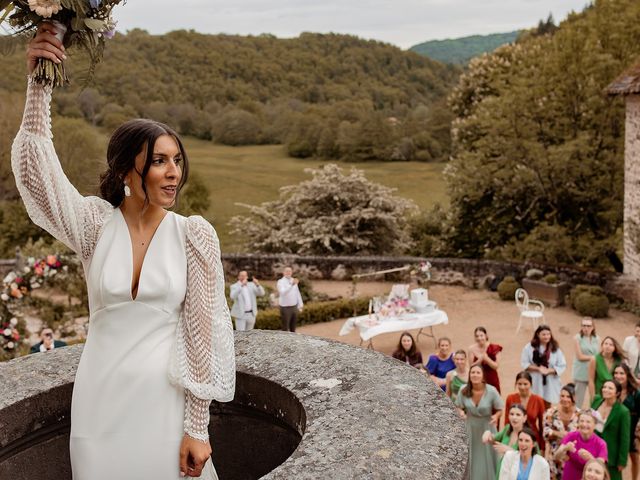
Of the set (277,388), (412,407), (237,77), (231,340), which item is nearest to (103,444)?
(231,340)

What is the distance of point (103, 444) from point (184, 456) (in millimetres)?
296

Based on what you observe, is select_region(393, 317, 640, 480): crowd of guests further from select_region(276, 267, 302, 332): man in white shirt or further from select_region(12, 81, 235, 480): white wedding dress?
select_region(276, 267, 302, 332): man in white shirt

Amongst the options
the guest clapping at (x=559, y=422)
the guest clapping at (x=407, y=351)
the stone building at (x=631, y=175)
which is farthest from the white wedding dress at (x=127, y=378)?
the stone building at (x=631, y=175)

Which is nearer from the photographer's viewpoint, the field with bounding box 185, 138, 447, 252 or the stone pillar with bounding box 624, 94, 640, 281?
the stone pillar with bounding box 624, 94, 640, 281

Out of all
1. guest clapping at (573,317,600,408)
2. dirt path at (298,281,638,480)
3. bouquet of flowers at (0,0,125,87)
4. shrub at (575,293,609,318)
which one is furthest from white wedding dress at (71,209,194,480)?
shrub at (575,293,609,318)

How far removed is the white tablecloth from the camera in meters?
13.6

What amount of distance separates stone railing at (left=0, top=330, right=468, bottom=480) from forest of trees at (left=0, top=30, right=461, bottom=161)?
39.8 m

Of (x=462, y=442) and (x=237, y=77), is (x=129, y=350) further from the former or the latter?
(x=237, y=77)

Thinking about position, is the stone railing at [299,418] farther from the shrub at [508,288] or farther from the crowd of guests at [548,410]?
the shrub at [508,288]

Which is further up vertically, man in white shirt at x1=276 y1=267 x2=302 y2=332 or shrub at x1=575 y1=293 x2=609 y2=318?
man in white shirt at x1=276 y1=267 x2=302 y2=332

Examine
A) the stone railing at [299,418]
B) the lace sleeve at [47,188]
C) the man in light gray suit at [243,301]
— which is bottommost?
the man in light gray suit at [243,301]

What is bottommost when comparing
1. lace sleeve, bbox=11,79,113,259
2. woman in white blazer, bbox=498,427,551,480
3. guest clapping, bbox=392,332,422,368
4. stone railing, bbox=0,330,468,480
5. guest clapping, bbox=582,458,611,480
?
guest clapping, bbox=392,332,422,368

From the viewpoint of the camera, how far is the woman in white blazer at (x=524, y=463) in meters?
6.10

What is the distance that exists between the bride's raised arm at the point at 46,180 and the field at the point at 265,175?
42.0 m
